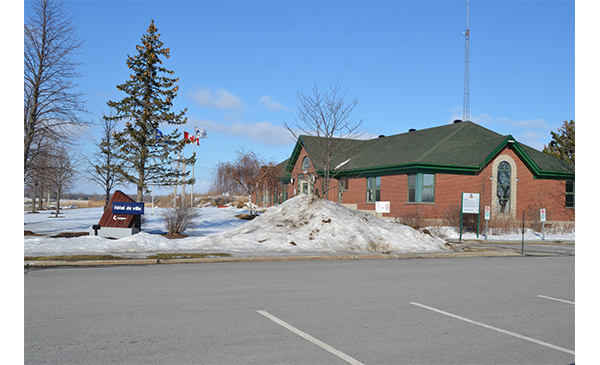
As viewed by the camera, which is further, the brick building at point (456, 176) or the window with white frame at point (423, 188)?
the brick building at point (456, 176)

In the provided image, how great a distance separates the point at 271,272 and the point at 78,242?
6.91 m

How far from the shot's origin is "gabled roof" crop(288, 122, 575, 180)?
1207 inches

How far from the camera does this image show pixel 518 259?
16578 millimetres

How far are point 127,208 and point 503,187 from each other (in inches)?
978

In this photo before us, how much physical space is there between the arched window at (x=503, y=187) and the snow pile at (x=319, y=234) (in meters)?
16.2

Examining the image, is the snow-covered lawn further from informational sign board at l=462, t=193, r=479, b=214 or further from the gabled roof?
the gabled roof

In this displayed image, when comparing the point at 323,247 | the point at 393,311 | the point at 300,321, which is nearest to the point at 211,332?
the point at 300,321

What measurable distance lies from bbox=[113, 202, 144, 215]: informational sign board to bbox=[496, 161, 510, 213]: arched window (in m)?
23.8

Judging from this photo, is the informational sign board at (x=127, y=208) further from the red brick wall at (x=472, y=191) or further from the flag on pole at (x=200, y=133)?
the flag on pole at (x=200, y=133)

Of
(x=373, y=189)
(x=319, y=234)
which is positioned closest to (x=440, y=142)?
(x=373, y=189)

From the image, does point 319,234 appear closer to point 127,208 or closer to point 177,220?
point 177,220

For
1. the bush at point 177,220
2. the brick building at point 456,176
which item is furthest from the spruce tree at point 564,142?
the bush at point 177,220

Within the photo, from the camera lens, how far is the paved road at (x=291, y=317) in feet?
17.8

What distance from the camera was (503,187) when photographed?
106ft
